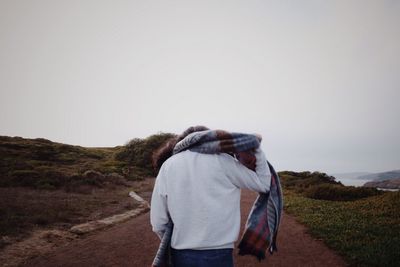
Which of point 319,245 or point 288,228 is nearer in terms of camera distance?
point 319,245

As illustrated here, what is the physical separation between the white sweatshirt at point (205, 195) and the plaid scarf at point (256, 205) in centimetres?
7

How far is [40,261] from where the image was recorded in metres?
5.97

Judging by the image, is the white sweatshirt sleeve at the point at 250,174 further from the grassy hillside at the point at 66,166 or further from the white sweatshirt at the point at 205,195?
the grassy hillside at the point at 66,166

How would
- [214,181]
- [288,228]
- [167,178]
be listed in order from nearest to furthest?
[214,181] < [167,178] < [288,228]

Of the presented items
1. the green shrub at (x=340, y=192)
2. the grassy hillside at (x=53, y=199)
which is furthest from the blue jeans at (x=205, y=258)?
the green shrub at (x=340, y=192)

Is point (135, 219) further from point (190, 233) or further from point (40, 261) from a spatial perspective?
point (190, 233)

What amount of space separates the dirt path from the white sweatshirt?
3.82m

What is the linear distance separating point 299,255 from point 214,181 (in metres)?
4.61

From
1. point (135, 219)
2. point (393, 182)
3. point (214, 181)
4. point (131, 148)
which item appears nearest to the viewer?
point (214, 181)

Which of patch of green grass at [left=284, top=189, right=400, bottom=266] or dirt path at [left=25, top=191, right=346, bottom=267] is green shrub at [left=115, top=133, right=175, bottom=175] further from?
dirt path at [left=25, top=191, right=346, bottom=267]

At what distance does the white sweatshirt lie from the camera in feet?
6.65

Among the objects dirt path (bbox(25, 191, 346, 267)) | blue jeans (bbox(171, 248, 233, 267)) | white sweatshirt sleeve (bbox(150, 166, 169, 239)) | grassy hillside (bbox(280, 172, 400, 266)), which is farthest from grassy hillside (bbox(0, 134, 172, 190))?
blue jeans (bbox(171, 248, 233, 267))

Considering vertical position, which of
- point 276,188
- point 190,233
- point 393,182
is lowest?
point 393,182

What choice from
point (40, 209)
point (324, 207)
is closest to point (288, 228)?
point (324, 207)
